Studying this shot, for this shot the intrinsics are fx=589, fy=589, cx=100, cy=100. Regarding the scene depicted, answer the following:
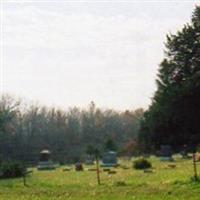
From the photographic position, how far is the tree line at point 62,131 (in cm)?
9225

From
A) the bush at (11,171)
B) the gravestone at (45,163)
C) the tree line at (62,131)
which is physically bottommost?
the bush at (11,171)

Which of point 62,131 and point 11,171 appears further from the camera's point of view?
point 62,131

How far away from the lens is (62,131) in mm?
108125

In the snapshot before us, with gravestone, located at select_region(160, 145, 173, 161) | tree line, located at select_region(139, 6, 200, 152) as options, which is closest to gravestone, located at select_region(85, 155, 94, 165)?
gravestone, located at select_region(160, 145, 173, 161)

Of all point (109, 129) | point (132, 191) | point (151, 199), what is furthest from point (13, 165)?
point (109, 129)

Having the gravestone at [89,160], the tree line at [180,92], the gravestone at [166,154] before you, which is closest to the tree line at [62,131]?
the gravestone at [89,160]

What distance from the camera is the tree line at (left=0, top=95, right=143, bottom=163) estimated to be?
92250mm

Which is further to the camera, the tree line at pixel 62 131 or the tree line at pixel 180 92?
the tree line at pixel 62 131

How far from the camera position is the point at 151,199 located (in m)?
21.4

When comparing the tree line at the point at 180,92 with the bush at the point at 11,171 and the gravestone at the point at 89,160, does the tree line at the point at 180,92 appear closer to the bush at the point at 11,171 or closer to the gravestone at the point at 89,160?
the bush at the point at 11,171

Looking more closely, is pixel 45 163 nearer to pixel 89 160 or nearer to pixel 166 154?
pixel 89 160

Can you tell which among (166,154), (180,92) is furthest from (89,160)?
(180,92)

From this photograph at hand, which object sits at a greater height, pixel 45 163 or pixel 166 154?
pixel 166 154

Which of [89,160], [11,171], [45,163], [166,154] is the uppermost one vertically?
[89,160]
